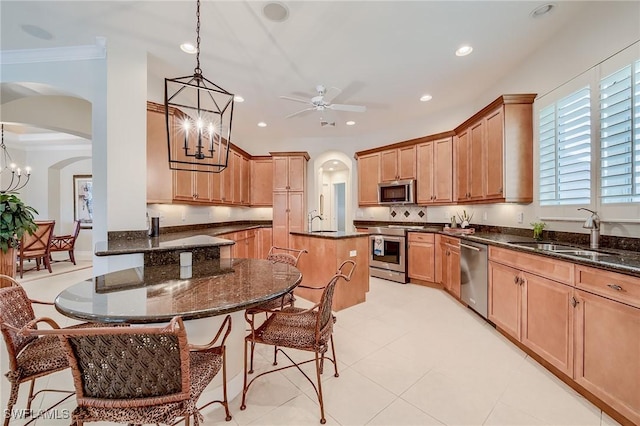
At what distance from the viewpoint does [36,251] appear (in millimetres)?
5242

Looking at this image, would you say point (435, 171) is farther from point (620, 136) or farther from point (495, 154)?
point (620, 136)

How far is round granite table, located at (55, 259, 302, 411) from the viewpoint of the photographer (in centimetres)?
111

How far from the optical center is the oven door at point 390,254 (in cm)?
466

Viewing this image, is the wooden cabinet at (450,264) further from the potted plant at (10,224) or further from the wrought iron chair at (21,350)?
the potted plant at (10,224)

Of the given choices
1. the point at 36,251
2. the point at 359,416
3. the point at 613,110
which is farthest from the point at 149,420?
the point at 36,251

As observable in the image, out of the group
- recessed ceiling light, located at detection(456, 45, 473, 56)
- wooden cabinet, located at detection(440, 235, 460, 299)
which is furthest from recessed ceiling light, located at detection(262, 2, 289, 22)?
wooden cabinet, located at detection(440, 235, 460, 299)

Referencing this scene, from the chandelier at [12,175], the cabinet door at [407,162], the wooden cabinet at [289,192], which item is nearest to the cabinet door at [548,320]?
the cabinet door at [407,162]

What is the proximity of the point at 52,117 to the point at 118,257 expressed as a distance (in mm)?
2961

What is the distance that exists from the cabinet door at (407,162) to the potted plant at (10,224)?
18.5 feet

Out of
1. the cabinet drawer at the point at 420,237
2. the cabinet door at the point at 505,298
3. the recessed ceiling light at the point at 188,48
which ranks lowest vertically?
the cabinet door at the point at 505,298

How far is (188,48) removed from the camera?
282 centimetres

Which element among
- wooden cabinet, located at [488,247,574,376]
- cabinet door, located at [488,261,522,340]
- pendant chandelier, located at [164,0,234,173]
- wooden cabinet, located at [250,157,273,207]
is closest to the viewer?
pendant chandelier, located at [164,0,234,173]

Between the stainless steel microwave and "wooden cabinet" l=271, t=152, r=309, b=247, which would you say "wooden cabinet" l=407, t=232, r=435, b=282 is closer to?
the stainless steel microwave

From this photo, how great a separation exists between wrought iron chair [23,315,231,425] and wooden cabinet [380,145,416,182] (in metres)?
4.68
